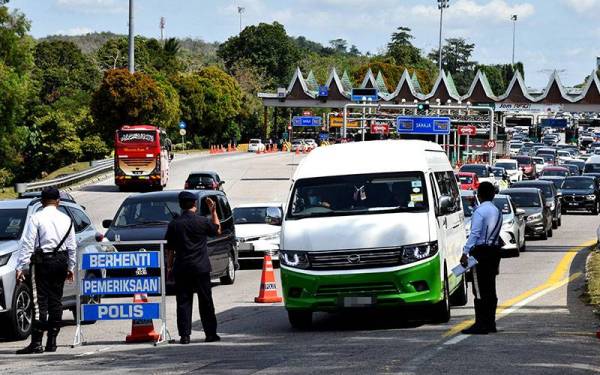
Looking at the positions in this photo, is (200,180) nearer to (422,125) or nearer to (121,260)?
(422,125)

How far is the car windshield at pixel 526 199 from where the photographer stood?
37475 mm

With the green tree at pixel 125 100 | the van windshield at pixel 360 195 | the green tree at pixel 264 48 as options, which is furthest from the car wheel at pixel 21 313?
the green tree at pixel 264 48

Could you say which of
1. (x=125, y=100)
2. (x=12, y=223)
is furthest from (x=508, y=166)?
(x=12, y=223)

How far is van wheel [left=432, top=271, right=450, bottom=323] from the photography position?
52.9 ft

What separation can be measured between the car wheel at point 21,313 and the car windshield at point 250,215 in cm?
1395

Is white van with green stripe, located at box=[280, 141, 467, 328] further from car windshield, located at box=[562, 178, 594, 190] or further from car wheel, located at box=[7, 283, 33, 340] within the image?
car windshield, located at box=[562, 178, 594, 190]

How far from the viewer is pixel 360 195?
54.0ft

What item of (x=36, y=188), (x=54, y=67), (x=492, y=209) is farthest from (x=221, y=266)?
(x=54, y=67)

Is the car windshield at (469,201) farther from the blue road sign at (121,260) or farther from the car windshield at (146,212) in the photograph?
the blue road sign at (121,260)

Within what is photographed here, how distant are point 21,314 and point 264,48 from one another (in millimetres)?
165581

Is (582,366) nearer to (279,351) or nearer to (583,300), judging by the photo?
(279,351)

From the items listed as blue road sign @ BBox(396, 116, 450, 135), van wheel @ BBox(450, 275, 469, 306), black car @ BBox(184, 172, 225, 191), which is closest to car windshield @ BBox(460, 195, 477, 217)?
van wheel @ BBox(450, 275, 469, 306)

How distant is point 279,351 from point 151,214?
9947 mm

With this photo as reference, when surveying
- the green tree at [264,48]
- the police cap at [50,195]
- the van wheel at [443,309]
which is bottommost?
the van wheel at [443,309]
